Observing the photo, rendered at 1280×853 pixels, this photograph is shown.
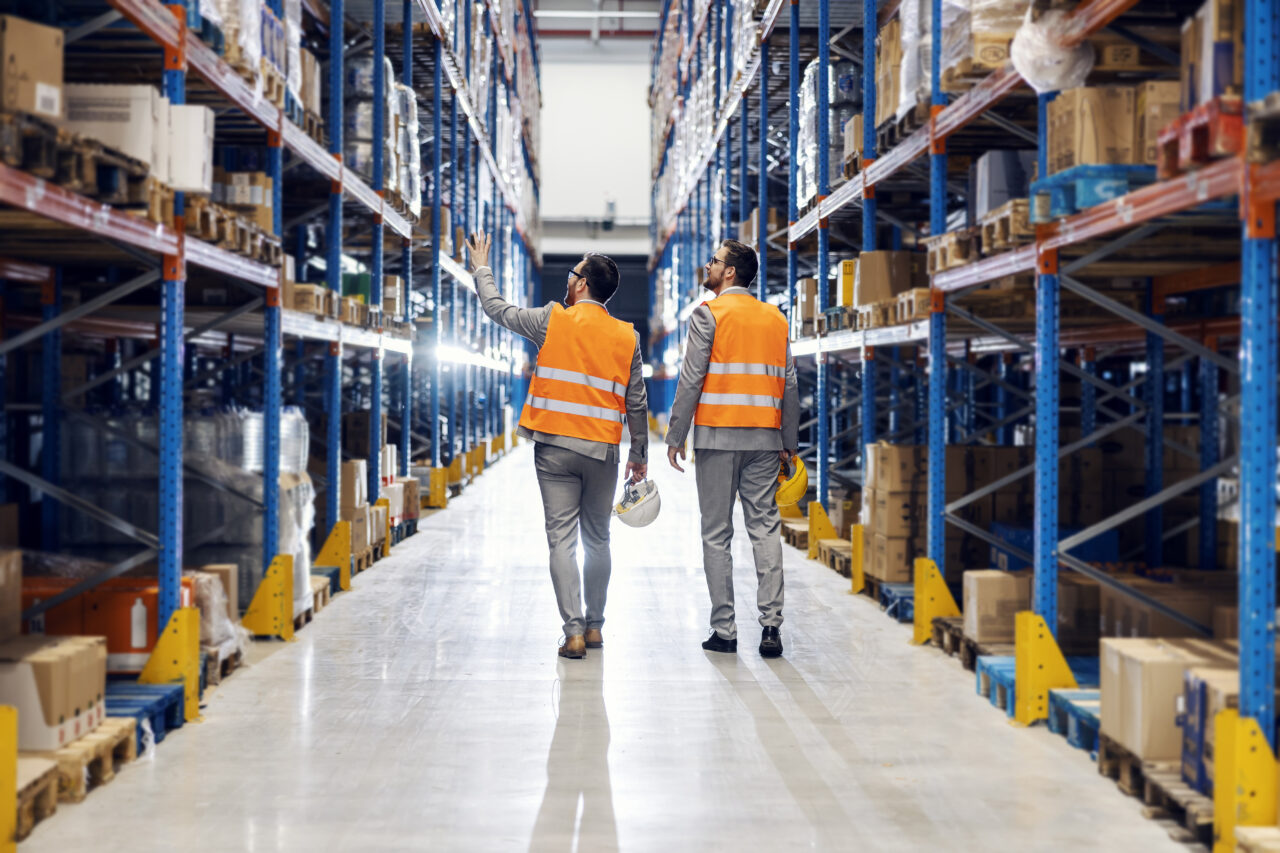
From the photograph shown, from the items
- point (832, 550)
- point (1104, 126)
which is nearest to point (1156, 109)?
point (1104, 126)

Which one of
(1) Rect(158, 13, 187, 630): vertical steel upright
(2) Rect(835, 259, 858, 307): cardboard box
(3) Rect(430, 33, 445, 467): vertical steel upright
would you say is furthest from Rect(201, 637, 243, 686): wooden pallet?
(3) Rect(430, 33, 445, 467): vertical steel upright

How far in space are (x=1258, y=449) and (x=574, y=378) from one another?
2.96 m

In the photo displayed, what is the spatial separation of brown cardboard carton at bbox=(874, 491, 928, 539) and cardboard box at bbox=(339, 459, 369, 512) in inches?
144

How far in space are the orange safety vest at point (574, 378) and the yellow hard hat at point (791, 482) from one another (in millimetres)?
922

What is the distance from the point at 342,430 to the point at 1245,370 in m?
7.45

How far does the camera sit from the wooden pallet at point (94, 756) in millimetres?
3443

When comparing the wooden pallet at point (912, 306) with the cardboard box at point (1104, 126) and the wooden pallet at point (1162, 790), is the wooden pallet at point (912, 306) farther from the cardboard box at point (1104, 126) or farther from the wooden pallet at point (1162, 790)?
the wooden pallet at point (1162, 790)

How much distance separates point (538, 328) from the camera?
5.32 metres

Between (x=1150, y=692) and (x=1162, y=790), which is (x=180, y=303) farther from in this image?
(x=1162, y=790)

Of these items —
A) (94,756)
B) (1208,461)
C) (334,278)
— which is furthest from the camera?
(334,278)

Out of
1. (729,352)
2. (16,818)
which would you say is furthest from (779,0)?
(16,818)

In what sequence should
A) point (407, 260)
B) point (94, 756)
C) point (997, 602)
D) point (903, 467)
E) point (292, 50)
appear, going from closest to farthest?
1. point (94, 756)
2. point (997, 602)
3. point (292, 50)
4. point (903, 467)
5. point (407, 260)

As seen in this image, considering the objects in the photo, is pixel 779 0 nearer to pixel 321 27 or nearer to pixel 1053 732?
pixel 321 27

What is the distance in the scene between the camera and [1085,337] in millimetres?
8164
